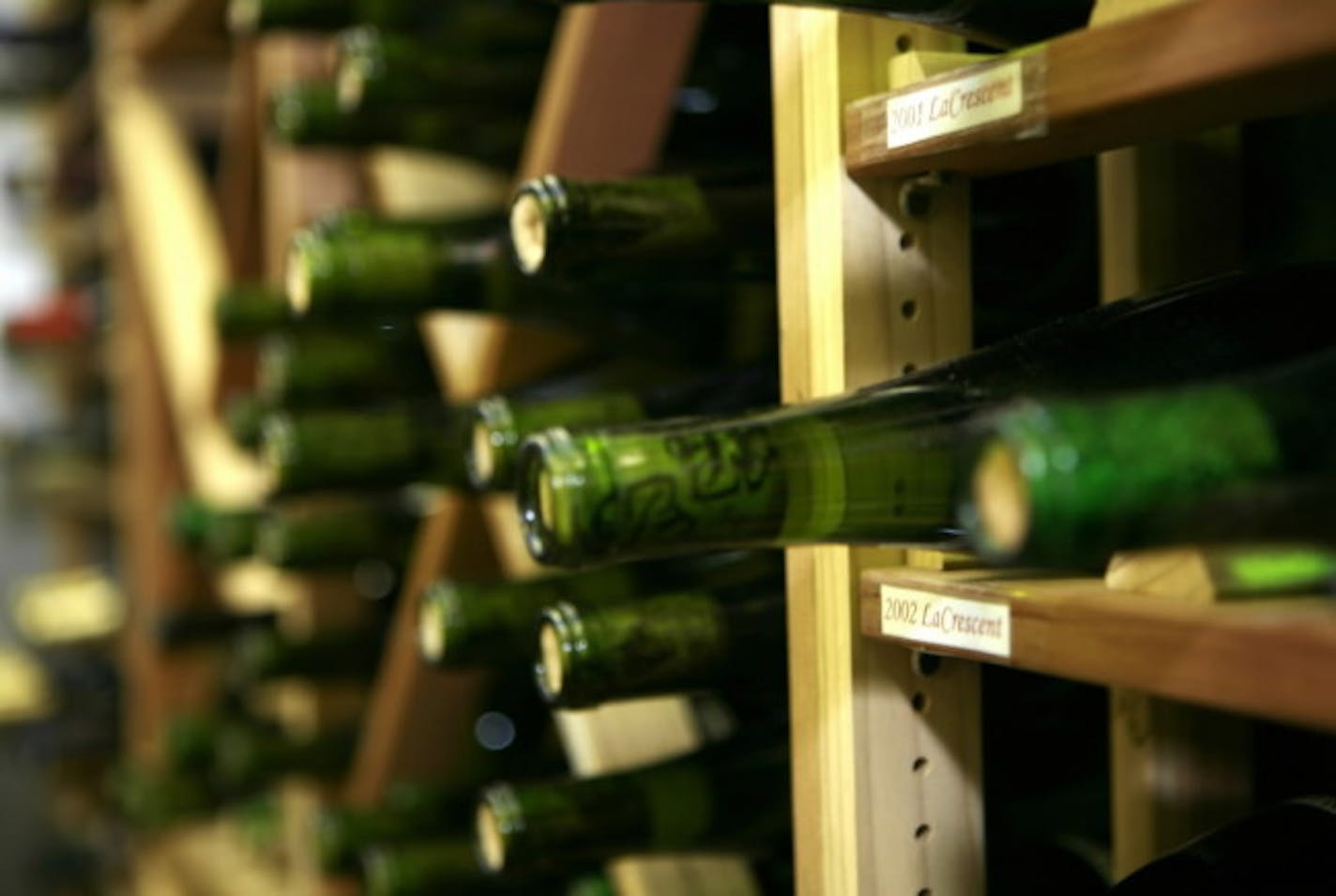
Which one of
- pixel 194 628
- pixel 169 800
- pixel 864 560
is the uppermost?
pixel 864 560

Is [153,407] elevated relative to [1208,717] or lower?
elevated

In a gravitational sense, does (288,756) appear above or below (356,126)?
below

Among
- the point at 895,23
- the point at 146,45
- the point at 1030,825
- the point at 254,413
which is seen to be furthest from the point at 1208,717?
the point at 146,45

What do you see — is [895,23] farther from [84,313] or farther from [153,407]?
[84,313]

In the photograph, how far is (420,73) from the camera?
2.60 feet

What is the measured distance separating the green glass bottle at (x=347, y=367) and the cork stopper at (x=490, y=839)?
0.38 meters

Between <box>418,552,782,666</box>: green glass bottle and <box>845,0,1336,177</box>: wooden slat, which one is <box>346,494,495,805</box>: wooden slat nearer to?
<box>418,552,782,666</box>: green glass bottle

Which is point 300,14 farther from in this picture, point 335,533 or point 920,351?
point 920,351

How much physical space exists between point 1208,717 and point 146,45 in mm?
1080

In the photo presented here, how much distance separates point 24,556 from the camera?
2.37 metres

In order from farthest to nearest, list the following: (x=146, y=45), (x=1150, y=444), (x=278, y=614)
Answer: (x=146, y=45)
(x=278, y=614)
(x=1150, y=444)

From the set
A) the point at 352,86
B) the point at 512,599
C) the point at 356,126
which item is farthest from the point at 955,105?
the point at 356,126

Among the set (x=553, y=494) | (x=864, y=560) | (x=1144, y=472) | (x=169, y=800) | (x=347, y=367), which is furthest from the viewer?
(x=169, y=800)

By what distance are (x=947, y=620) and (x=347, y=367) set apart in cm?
59
